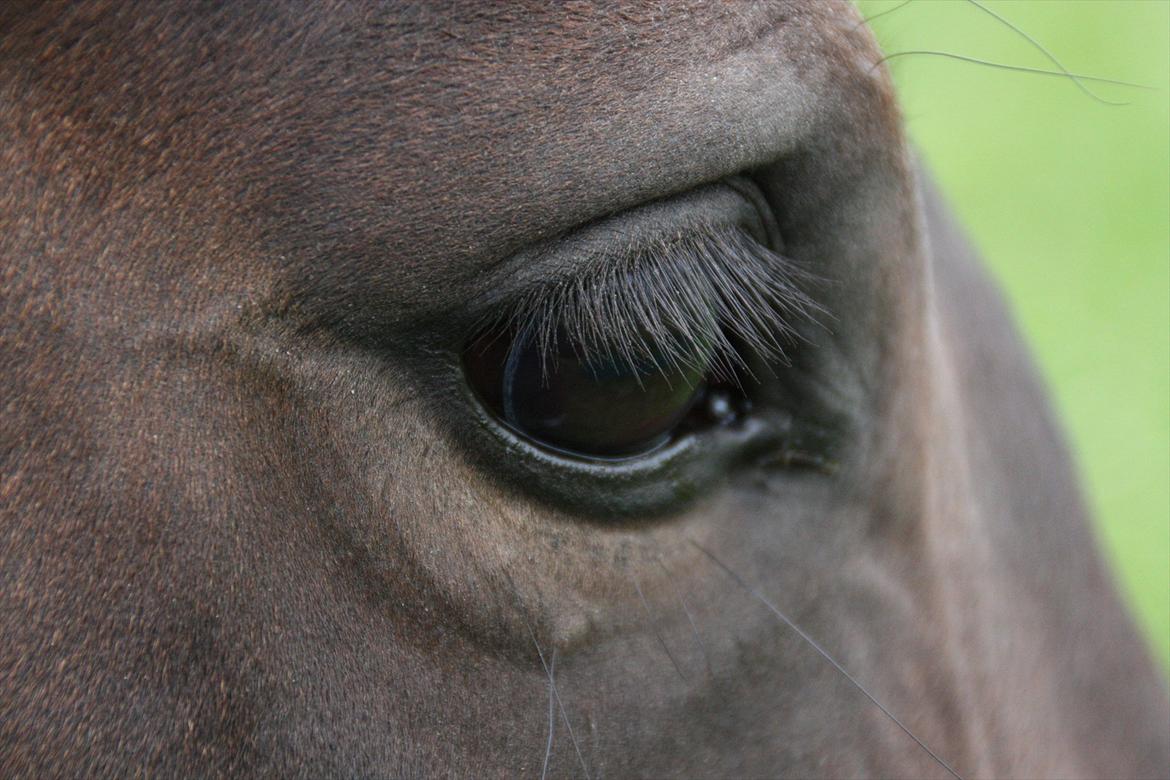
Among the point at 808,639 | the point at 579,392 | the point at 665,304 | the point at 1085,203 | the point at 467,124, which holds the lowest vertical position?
the point at 1085,203

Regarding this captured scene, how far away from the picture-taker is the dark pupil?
3.93ft

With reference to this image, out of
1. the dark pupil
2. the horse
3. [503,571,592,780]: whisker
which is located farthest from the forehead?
[503,571,592,780]: whisker

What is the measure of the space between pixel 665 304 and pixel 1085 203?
17.0ft

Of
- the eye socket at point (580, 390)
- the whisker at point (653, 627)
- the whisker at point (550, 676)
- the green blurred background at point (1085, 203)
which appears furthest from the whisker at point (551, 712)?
the green blurred background at point (1085, 203)

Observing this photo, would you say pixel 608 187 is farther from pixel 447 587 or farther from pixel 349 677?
pixel 349 677

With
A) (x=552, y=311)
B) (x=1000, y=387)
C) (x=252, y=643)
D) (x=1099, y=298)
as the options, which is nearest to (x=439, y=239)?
(x=552, y=311)

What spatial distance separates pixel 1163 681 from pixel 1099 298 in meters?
3.80

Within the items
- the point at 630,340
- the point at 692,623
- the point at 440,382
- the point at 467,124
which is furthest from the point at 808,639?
the point at 467,124

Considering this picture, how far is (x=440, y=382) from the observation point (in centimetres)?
116

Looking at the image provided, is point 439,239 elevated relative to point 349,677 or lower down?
elevated

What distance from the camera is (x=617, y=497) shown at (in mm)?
1279

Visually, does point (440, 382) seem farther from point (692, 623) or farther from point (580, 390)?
point (692, 623)

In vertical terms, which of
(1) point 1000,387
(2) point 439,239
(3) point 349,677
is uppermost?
(2) point 439,239

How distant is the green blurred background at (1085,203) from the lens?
193 inches
